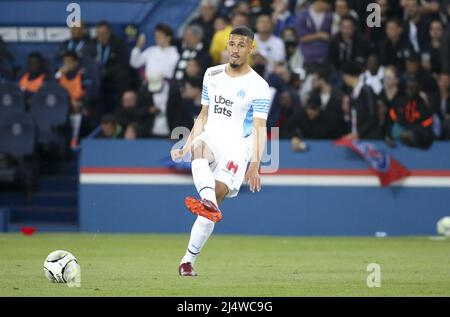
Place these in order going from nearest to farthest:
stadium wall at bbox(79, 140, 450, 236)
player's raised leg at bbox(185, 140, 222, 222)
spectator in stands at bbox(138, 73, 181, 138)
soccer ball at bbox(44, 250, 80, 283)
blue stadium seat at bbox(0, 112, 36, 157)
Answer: soccer ball at bbox(44, 250, 80, 283) < player's raised leg at bbox(185, 140, 222, 222) < stadium wall at bbox(79, 140, 450, 236) < spectator in stands at bbox(138, 73, 181, 138) < blue stadium seat at bbox(0, 112, 36, 157)

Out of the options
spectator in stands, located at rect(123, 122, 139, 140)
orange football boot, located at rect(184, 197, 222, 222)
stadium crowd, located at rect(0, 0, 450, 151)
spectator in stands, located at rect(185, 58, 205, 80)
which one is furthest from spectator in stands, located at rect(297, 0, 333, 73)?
orange football boot, located at rect(184, 197, 222, 222)

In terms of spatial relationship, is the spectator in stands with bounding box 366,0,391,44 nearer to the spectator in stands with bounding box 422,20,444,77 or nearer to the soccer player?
the spectator in stands with bounding box 422,20,444,77

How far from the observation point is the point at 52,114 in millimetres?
22578

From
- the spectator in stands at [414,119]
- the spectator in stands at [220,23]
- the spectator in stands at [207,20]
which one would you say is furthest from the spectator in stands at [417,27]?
the spectator in stands at [207,20]

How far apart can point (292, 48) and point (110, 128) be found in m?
3.65

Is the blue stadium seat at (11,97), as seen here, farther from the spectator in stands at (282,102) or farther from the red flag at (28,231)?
the spectator in stands at (282,102)

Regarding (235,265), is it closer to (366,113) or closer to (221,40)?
(366,113)

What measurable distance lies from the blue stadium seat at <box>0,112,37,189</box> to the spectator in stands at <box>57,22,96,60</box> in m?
1.96

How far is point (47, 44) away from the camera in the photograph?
25719 millimetres

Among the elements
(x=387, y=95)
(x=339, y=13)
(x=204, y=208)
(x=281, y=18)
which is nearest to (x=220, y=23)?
Answer: (x=281, y=18)

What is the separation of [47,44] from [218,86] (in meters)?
13.3

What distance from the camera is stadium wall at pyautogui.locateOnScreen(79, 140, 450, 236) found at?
21312 millimetres
